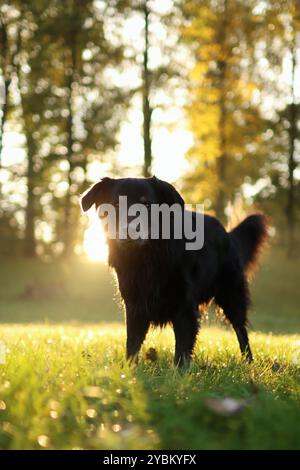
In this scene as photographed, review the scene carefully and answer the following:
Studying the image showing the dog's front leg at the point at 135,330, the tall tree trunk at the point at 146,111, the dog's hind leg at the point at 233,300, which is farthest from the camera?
the tall tree trunk at the point at 146,111

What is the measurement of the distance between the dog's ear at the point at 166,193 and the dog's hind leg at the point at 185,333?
3.35ft

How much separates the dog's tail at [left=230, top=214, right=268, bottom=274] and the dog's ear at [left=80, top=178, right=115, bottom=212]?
100 inches

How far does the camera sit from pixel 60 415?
3.07 meters

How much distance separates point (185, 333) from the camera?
4.87 meters

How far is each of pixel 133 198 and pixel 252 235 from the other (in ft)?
9.58

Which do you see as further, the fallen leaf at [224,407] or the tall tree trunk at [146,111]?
the tall tree trunk at [146,111]

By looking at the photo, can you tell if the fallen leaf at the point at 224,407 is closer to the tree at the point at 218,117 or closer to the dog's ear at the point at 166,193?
the dog's ear at the point at 166,193

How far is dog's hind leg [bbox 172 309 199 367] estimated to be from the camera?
4.82 metres

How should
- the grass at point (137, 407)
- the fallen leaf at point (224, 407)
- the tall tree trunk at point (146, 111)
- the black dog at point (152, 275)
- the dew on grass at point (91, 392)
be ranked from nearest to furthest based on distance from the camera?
the grass at point (137, 407) → the fallen leaf at point (224, 407) → the dew on grass at point (91, 392) → the black dog at point (152, 275) → the tall tree trunk at point (146, 111)

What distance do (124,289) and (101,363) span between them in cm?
84

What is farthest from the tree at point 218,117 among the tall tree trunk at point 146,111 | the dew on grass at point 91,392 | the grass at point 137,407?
the dew on grass at point 91,392

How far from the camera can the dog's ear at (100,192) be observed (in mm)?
5008

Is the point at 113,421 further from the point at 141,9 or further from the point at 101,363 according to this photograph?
the point at 141,9

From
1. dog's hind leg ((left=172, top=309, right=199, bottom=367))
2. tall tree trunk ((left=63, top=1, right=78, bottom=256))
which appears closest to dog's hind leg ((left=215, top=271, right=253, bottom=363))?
dog's hind leg ((left=172, top=309, right=199, bottom=367))
